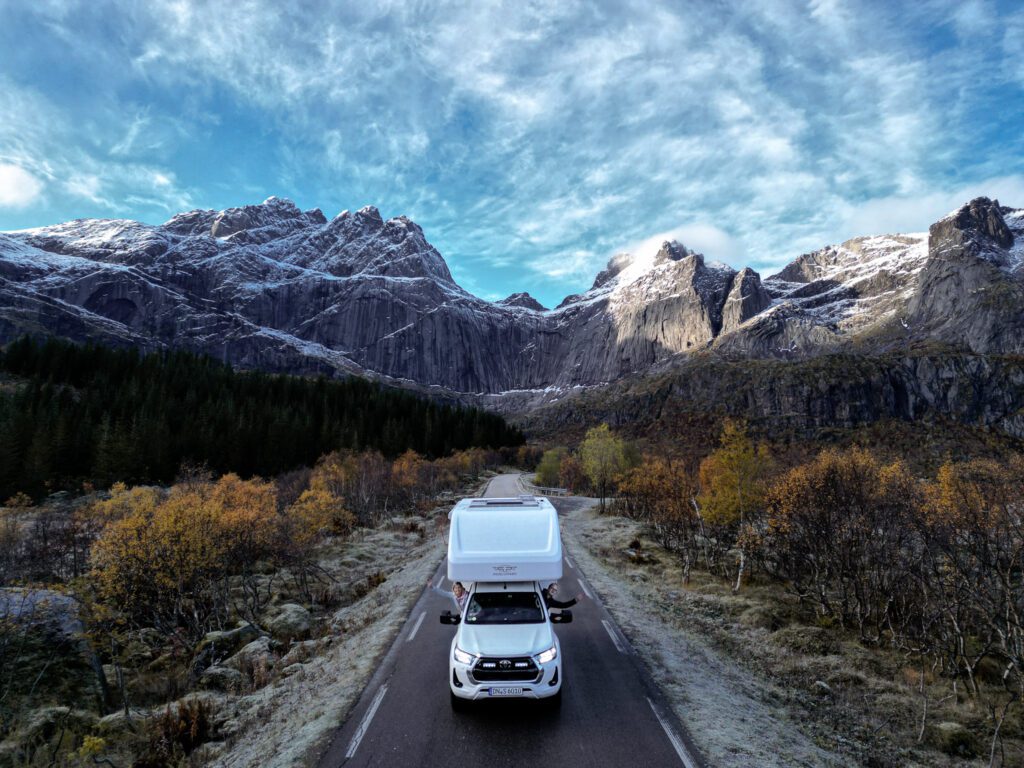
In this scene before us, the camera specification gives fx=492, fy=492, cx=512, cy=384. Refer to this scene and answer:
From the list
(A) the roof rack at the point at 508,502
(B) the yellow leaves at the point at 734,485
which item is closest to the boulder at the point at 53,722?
(A) the roof rack at the point at 508,502

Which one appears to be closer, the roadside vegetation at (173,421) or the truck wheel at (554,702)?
the truck wheel at (554,702)

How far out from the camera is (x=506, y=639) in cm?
1169

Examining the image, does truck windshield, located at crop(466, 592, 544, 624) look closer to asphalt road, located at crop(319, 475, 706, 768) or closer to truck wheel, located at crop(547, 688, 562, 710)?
truck wheel, located at crop(547, 688, 562, 710)

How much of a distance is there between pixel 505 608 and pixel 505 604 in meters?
0.13

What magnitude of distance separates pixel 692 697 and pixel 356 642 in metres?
12.1

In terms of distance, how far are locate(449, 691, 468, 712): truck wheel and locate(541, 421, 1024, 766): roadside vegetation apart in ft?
31.6

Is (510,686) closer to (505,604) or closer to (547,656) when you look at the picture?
(547,656)

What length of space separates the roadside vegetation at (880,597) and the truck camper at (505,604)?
8267 mm

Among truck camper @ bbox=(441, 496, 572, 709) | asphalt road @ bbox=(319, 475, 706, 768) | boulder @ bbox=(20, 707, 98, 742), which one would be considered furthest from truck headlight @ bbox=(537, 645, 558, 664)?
boulder @ bbox=(20, 707, 98, 742)

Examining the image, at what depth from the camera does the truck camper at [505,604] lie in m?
11.2

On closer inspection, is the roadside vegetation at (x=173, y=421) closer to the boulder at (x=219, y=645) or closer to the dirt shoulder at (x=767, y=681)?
the boulder at (x=219, y=645)

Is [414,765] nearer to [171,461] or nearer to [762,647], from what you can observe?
[762,647]

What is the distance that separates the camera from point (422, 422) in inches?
5246

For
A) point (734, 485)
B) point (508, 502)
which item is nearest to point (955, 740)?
point (508, 502)
